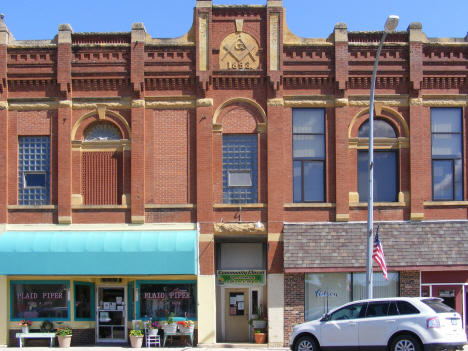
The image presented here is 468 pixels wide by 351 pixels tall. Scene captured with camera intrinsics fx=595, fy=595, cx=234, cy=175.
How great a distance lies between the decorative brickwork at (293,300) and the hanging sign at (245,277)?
1140 millimetres

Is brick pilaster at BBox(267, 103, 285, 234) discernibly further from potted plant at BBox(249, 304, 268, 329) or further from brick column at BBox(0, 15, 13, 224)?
brick column at BBox(0, 15, 13, 224)

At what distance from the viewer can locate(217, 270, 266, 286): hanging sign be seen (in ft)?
70.4

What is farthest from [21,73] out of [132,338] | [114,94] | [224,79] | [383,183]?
[383,183]

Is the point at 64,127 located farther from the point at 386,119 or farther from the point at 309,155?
the point at 386,119

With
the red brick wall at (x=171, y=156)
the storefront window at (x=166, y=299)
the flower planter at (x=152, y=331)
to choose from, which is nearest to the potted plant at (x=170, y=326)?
the flower planter at (x=152, y=331)

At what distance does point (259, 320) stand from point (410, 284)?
5.40m

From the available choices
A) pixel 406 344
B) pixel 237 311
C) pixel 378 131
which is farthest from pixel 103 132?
pixel 406 344

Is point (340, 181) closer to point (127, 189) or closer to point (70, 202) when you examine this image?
point (127, 189)

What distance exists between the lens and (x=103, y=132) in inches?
859

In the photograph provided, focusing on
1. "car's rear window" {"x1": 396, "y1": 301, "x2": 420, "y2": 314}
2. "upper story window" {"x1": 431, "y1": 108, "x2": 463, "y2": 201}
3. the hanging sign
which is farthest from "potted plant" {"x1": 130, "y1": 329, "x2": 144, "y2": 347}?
"upper story window" {"x1": 431, "y1": 108, "x2": 463, "y2": 201}

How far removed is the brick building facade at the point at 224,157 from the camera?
822 inches

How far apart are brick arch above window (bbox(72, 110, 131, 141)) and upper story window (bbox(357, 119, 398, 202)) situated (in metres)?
8.52

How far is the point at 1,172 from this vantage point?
21.2 metres

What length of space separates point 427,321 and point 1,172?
1517cm
